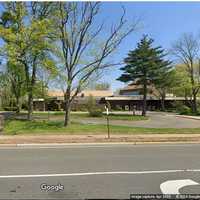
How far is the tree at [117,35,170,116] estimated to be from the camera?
47.1 m

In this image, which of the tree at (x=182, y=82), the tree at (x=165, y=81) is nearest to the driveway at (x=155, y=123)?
the tree at (x=165, y=81)

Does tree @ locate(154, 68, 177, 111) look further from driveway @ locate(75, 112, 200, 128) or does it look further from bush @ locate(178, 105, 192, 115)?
driveway @ locate(75, 112, 200, 128)

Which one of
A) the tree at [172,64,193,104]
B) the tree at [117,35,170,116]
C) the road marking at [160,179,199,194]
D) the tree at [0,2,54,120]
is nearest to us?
the road marking at [160,179,199,194]

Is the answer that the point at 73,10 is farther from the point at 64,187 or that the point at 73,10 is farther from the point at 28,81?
the point at 64,187

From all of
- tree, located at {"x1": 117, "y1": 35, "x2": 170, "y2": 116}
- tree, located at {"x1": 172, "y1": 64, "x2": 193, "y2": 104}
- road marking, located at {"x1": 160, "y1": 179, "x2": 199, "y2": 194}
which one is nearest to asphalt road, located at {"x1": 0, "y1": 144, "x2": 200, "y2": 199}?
road marking, located at {"x1": 160, "y1": 179, "x2": 199, "y2": 194}

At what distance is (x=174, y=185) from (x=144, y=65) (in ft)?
129

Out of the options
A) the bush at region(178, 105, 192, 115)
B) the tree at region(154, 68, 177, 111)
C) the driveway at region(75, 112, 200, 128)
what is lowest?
the driveway at region(75, 112, 200, 128)

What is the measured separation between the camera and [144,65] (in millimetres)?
46781

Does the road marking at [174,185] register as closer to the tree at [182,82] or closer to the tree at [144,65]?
the tree at [144,65]

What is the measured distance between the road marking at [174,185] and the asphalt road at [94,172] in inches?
0.9

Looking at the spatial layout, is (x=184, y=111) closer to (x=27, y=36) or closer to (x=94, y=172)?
(x=27, y=36)

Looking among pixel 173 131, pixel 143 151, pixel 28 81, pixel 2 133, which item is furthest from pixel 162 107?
pixel 143 151

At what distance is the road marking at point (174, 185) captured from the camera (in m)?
7.49

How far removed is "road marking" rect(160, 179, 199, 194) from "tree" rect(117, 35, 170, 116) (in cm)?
3822
